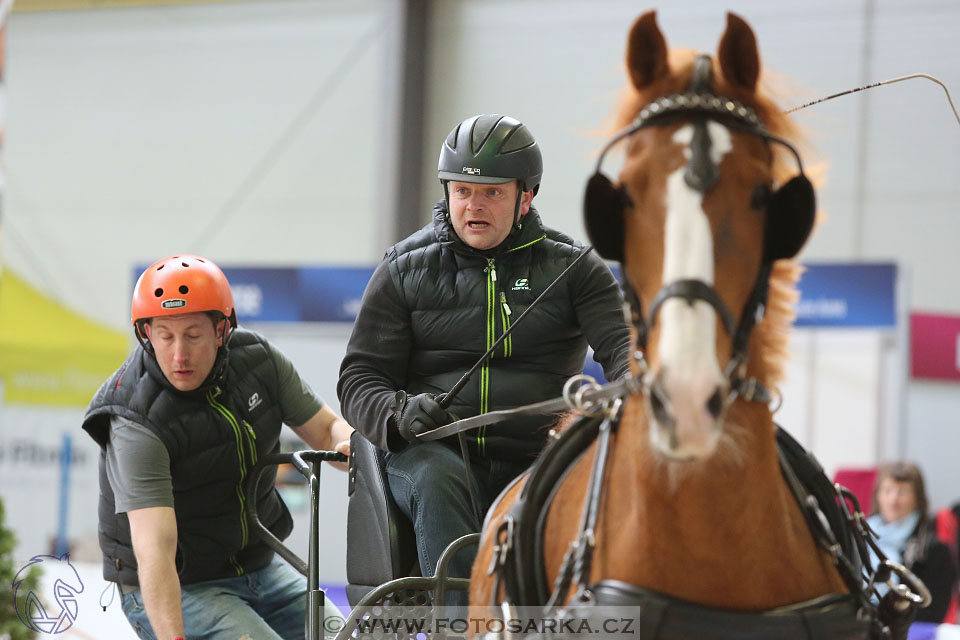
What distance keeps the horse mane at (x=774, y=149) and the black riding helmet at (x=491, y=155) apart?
987mm

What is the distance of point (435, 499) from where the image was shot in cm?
316

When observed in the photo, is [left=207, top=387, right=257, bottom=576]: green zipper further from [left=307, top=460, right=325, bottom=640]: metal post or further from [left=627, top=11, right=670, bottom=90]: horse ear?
[left=627, top=11, right=670, bottom=90]: horse ear

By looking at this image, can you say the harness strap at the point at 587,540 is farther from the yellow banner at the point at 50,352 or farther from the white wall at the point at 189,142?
the white wall at the point at 189,142

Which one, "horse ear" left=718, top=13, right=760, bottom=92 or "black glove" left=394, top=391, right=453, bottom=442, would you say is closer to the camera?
"horse ear" left=718, top=13, right=760, bottom=92

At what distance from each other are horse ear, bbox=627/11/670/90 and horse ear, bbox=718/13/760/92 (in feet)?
0.38

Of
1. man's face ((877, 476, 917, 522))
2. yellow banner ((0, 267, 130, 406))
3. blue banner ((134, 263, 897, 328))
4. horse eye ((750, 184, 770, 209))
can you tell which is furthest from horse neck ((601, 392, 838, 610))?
yellow banner ((0, 267, 130, 406))

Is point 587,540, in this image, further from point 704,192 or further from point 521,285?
point 521,285

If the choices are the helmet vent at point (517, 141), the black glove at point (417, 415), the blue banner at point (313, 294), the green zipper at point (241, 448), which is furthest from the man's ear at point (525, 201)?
the blue banner at point (313, 294)

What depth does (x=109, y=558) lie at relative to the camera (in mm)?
3848

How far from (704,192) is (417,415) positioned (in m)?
1.39

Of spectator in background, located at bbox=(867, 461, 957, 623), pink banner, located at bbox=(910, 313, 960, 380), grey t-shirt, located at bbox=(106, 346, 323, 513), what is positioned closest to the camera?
grey t-shirt, located at bbox=(106, 346, 323, 513)

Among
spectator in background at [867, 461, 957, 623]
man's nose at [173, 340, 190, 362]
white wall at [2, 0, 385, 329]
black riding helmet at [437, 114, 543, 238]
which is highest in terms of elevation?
white wall at [2, 0, 385, 329]

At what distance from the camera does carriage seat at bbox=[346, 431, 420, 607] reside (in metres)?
3.30

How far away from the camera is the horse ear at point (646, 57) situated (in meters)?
2.22
